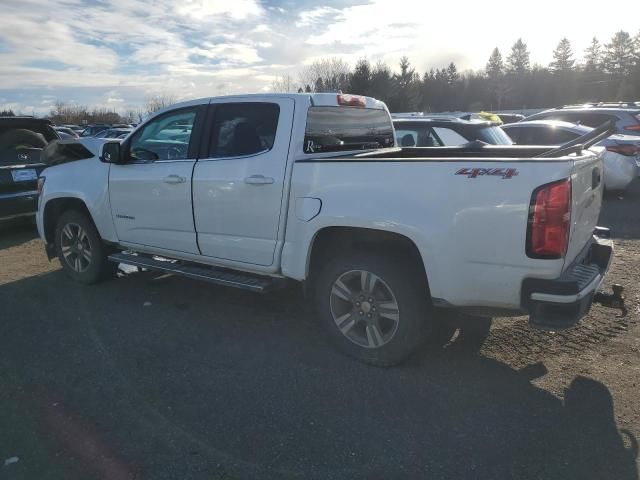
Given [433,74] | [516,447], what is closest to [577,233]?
[516,447]

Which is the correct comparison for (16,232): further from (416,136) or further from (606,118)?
(606,118)

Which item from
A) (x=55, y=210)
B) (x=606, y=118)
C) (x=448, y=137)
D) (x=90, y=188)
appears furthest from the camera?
(x=606, y=118)

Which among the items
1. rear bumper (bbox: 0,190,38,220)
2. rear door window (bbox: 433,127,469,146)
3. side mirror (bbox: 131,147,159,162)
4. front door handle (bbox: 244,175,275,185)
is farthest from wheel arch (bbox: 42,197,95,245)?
rear door window (bbox: 433,127,469,146)

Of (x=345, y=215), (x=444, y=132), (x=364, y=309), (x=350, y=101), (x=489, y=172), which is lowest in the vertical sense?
(x=364, y=309)

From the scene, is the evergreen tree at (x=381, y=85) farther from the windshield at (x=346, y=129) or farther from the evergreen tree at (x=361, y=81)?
the windshield at (x=346, y=129)

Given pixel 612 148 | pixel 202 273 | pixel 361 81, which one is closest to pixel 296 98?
pixel 202 273

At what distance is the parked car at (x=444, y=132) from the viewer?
7996 mm

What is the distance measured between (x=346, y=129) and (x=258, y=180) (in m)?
1.09

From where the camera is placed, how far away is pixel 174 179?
481 centimetres

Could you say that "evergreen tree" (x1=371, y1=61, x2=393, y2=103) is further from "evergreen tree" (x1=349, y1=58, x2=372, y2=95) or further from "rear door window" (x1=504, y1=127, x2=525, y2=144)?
"rear door window" (x1=504, y1=127, x2=525, y2=144)

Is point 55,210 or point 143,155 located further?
point 55,210

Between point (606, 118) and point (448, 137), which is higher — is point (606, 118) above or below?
above

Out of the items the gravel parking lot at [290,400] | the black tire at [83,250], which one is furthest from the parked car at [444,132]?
the black tire at [83,250]

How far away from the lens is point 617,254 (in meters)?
6.60
